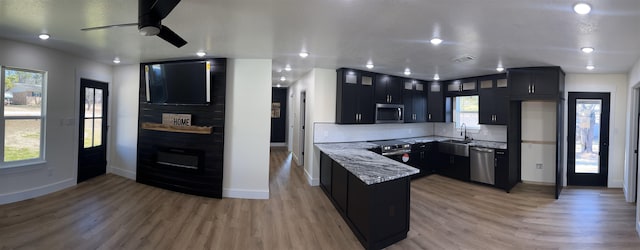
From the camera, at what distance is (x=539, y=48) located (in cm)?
314

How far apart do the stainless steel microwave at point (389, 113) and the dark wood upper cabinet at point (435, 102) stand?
96 centimetres

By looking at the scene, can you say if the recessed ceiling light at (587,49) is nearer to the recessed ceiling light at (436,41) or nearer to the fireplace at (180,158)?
the recessed ceiling light at (436,41)

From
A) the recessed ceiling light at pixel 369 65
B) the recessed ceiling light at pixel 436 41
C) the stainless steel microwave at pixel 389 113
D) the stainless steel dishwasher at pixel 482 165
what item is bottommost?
the stainless steel dishwasher at pixel 482 165

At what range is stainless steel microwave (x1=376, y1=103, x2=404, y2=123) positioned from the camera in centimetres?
523

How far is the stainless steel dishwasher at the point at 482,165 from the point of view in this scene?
4.75 m

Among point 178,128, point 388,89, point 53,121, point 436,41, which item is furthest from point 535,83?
point 53,121

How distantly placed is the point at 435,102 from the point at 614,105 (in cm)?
299

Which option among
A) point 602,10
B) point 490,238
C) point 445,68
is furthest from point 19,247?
point 445,68

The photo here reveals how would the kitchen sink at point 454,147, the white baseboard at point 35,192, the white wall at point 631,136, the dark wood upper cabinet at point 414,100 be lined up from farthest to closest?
1. the dark wood upper cabinet at point 414,100
2. the kitchen sink at point 454,147
3. the white wall at point 631,136
4. the white baseboard at point 35,192

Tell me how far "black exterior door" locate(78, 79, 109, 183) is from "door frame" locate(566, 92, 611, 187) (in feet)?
28.8

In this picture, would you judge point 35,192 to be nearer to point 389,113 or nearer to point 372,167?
point 372,167

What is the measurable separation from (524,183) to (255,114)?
527 centimetres

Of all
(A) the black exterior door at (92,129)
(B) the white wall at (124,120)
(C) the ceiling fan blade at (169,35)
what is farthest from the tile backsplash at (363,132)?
(A) the black exterior door at (92,129)

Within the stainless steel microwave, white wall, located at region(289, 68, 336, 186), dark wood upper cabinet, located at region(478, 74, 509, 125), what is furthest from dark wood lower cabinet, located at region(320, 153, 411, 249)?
dark wood upper cabinet, located at region(478, 74, 509, 125)
